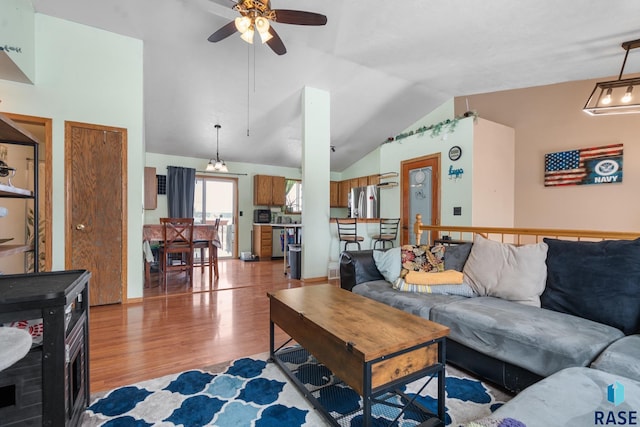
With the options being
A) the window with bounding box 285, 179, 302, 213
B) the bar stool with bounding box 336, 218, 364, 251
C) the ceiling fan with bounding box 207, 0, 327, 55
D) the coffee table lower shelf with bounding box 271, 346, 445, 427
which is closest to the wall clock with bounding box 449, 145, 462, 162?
the bar stool with bounding box 336, 218, 364, 251

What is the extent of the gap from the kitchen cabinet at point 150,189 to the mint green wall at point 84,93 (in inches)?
91.3

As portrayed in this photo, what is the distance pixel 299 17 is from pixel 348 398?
294cm

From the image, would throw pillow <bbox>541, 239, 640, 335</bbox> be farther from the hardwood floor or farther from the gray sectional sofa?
the hardwood floor

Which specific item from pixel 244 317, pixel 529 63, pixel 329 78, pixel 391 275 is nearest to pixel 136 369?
pixel 244 317

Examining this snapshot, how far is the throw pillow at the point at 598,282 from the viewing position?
1693mm

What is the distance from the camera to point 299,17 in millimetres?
2525

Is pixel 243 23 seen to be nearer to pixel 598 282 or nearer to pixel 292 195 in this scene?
pixel 598 282

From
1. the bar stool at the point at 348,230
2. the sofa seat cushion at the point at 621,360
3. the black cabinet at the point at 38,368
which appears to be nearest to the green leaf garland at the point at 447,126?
the bar stool at the point at 348,230

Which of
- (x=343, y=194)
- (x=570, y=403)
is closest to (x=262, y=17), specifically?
(x=570, y=403)

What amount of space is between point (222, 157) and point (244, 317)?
4837 mm

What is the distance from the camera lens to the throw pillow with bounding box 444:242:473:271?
2.65 meters

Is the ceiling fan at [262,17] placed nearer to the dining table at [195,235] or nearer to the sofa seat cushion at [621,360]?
the dining table at [195,235]

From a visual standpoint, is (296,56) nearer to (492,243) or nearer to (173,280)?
(492,243)

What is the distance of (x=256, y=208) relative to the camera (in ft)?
24.4
